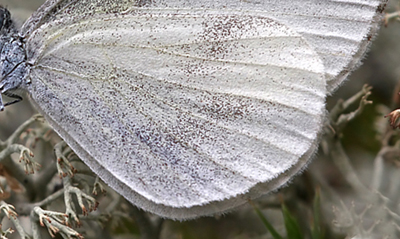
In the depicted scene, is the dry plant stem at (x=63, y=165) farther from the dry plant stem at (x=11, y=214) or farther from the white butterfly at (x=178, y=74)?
the dry plant stem at (x=11, y=214)

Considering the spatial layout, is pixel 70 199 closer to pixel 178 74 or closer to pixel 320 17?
pixel 178 74

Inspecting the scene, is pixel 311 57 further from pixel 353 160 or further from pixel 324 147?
pixel 353 160

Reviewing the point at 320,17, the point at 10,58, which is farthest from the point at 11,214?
the point at 320,17

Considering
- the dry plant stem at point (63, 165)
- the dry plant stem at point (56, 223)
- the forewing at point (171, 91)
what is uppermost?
the forewing at point (171, 91)

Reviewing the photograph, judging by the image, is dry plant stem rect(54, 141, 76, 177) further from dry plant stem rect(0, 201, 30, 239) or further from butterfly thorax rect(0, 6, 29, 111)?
butterfly thorax rect(0, 6, 29, 111)

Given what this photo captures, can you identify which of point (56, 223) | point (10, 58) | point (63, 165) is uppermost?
point (10, 58)

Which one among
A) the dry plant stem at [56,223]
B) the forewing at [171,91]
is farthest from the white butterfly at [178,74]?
the dry plant stem at [56,223]

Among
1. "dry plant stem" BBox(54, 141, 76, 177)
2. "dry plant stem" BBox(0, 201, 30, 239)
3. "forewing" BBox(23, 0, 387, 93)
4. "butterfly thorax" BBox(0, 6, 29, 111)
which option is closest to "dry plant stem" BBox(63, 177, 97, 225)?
"dry plant stem" BBox(54, 141, 76, 177)

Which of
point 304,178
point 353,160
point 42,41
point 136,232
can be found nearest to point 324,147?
point 304,178
